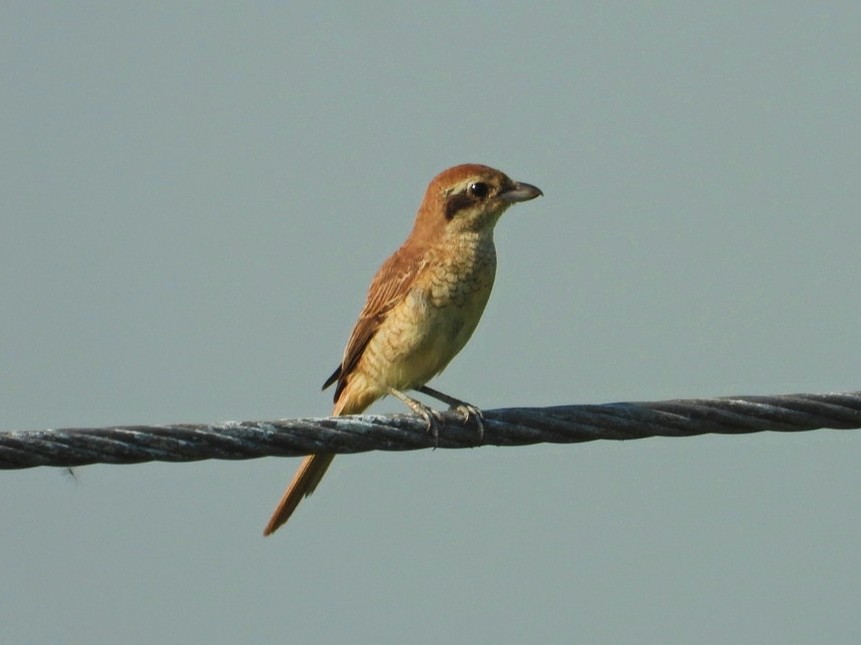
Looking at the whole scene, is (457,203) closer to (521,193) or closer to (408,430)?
(521,193)

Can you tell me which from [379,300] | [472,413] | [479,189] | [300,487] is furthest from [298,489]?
[479,189]

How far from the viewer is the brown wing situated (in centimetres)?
809

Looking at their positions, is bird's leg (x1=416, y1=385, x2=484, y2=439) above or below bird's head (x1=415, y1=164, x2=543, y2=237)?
below

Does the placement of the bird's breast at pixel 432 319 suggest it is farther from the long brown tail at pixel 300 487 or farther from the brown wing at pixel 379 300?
the long brown tail at pixel 300 487

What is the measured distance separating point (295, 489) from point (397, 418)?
81.1 inches

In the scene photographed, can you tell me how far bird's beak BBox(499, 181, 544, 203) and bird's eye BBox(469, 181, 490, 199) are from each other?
0.30 feet

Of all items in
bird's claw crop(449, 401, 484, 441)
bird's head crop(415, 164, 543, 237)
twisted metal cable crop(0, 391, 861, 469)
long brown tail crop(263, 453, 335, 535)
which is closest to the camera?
twisted metal cable crop(0, 391, 861, 469)

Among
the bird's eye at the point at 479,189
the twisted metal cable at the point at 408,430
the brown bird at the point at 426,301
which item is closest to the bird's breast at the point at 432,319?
the brown bird at the point at 426,301

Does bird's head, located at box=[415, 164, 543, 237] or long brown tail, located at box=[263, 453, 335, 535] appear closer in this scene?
Answer: long brown tail, located at box=[263, 453, 335, 535]

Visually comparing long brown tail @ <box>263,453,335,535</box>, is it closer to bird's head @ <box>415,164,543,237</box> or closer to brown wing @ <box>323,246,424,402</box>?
brown wing @ <box>323,246,424,402</box>

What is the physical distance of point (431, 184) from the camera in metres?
8.61

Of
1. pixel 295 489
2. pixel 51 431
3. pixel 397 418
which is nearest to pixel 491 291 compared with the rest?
pixel 295 489

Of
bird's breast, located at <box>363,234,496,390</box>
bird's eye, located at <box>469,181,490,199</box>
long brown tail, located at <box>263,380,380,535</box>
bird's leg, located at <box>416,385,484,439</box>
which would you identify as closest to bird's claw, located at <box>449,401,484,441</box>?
bird's leg, located at <box>416,385,484,439</box>

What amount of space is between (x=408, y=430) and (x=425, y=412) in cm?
97
